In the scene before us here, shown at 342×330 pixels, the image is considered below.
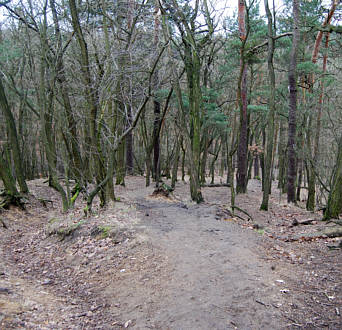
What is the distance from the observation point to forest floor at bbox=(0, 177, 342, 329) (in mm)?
3887

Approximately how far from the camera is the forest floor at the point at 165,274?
389 cm

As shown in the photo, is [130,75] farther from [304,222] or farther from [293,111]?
[293,111]

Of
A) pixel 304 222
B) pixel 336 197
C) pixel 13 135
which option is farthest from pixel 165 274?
pixel 13 135

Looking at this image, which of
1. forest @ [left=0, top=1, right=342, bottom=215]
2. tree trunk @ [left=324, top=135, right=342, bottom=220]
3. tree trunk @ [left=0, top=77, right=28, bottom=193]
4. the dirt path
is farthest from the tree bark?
tree trunk @ [left=0, top=77, right=28, bottom=193]

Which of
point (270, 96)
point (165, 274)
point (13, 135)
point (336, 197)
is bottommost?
point (165, 274)

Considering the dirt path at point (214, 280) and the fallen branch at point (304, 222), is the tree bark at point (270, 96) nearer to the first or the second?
the fallen branch at point (304, 222)

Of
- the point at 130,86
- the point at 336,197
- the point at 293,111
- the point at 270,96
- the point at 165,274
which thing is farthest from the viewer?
the point at 293,111

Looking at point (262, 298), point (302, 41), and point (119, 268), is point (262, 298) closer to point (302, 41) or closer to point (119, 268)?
point (119, 268)

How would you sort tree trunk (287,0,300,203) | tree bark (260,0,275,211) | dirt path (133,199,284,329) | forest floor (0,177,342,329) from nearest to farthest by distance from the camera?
dirt path (133,199,284,329) < forest floor (0,177,342,329) < tree bark (260,0,275,211) < tree trunk (287,0,300,203)

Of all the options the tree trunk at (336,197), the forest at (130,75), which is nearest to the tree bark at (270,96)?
the forest at (130,75)

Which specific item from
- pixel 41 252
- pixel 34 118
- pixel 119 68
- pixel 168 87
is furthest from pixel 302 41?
pixel 34 118

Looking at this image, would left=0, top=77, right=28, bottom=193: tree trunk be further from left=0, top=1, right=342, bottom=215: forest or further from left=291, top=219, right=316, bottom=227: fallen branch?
left=291, top=219, right=316, bottom=227: fallen branch

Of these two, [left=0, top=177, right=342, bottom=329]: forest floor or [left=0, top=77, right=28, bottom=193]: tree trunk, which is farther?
[left=0, top=77, right=28, bottom=193]: tree trunk

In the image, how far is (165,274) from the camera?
5137mm
